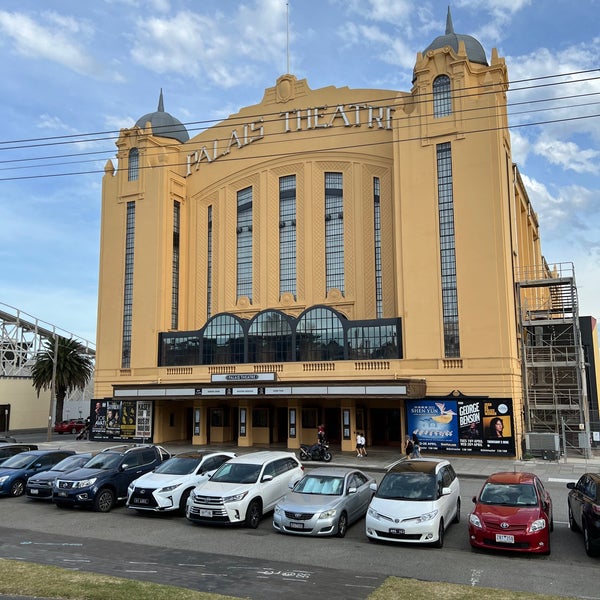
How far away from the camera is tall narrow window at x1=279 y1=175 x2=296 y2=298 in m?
42.4

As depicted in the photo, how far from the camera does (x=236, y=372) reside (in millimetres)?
38156

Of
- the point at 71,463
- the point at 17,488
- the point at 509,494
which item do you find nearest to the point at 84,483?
the point at 71,463

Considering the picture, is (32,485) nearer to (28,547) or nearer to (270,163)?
(28,547)

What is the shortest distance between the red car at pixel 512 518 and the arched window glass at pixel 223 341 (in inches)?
1081

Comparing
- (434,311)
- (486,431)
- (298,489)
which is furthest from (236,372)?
(298,489)

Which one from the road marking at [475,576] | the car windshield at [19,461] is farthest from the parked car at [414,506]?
the car windshield at [19,461]

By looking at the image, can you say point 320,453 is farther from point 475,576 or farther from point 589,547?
point 475,576

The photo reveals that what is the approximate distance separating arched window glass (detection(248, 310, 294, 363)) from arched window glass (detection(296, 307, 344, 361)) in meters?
0.83

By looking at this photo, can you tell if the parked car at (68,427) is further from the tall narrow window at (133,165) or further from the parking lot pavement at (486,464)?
the parking lot pavement at (486,464)

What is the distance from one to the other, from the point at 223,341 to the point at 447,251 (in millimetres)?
15960

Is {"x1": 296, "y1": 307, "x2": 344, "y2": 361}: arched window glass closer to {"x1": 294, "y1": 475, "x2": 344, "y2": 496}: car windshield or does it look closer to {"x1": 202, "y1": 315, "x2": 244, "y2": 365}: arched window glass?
{"x1": 202, "y1": 315, "x2": 244, "y2": 365}: arched window glass

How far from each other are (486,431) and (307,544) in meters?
20.2

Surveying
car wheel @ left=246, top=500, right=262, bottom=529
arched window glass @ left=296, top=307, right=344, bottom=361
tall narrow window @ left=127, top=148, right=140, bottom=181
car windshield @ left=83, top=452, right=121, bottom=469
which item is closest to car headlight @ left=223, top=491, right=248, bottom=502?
car wheel @ left=246, top=500, right=262, bottom=529

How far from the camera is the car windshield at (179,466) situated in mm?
17328
